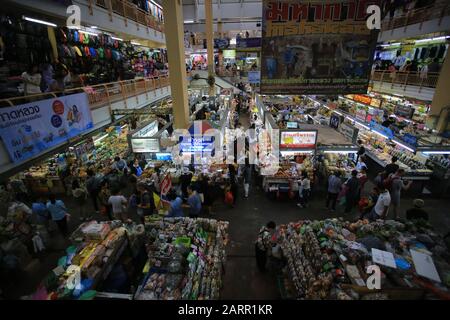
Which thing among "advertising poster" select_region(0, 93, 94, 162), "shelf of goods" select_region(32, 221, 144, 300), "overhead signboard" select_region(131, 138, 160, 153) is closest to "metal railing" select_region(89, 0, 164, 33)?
"advertising poster" select_region(0, 93, 94, 162)

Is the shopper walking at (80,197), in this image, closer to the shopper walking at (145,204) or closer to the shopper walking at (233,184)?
the shopper walking at (145,204)

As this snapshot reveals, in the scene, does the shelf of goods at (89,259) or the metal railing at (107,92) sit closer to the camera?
the shelf of goods at (89,259)

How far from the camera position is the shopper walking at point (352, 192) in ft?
24.6

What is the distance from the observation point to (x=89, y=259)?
13.9 ft

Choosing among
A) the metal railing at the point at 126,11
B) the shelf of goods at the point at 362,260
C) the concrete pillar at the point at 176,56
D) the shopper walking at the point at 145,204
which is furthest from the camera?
the metal railing at the point at 126,11

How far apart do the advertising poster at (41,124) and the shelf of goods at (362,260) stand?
6652 mm

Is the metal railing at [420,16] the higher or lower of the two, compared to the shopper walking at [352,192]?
higher

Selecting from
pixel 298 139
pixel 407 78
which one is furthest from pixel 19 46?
pixel 407 78

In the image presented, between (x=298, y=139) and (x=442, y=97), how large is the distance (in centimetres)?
734

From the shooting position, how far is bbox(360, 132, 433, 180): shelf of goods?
29.1ft

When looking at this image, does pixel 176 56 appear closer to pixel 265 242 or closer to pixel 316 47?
pixel 316 47

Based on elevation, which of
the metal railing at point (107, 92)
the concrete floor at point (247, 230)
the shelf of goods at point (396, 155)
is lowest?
the concrete floor at point (247, 230)

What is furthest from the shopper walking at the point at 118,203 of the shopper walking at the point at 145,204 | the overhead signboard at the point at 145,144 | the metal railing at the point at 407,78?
the metal railing at the point at 407,78
